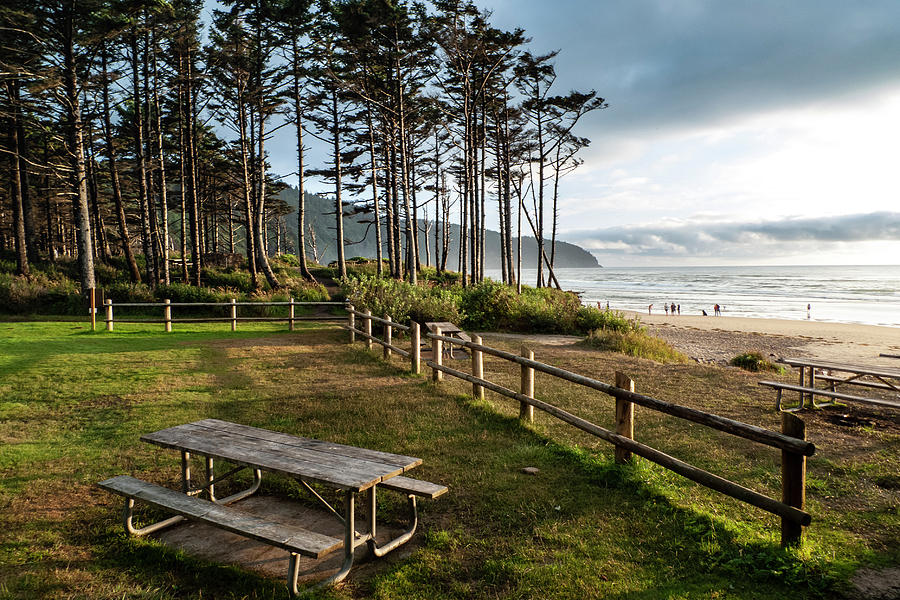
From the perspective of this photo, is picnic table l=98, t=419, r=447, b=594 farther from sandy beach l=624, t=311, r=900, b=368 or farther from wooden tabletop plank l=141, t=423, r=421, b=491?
sandy beach l=624, t=311, r=900, b=368

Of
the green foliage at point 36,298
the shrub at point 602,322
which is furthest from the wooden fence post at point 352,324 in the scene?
the green foliage at point 36,298

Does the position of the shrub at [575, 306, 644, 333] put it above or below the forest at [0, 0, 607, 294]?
below

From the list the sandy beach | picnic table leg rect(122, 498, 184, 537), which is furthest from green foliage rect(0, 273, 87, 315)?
the sandy beach

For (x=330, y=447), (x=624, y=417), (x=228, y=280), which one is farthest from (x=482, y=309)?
(x=330, y=447)

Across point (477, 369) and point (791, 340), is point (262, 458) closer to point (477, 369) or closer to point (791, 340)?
point (477, 369)

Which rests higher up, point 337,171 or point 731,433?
point 337,171

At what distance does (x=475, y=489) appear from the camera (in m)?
4.94

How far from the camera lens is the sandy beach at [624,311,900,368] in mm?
18500

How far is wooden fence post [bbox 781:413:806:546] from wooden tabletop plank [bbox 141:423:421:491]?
9.36ft

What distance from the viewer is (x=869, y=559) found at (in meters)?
3.70

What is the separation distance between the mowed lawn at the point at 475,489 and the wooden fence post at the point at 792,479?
0.14m

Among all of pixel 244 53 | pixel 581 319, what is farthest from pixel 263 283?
pixel 581 319

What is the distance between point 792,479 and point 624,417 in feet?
5.96

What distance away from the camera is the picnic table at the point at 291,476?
3.23 meters
